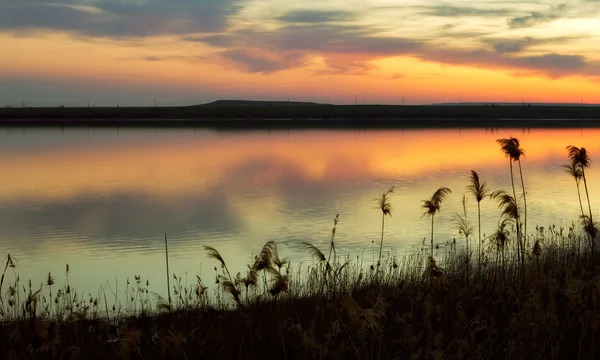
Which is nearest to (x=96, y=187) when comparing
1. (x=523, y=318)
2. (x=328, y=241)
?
(x=328, y=241)

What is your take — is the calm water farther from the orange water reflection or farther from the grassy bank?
the grassy bank

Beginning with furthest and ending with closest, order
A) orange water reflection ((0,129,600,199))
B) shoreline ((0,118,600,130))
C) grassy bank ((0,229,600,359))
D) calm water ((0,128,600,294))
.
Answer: shoreline ((0,118,600,130)), orange water reflection ((0,129,600,199)), calm water ((0,128,600,294)), grassy bank ((0,229,600,359))

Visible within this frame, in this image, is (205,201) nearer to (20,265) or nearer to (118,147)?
(20,265)

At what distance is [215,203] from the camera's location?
29.0 meters

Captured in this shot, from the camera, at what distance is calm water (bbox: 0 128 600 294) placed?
1798cm

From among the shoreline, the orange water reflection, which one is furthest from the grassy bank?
the shoreline

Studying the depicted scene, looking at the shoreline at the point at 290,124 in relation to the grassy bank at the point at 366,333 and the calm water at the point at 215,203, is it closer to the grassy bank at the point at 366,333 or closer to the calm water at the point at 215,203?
the calm water at the point at 215,203

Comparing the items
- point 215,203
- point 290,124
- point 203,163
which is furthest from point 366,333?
point 290,124

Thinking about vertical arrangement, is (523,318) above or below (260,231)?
above

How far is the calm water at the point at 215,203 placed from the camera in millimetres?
17977

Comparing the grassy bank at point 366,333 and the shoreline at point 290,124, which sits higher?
the shoreline at point 290,124

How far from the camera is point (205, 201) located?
29.7 meters

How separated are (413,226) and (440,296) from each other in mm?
13350

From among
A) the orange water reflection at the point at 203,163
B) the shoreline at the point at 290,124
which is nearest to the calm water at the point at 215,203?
the orange water reflection at the point at 203,163
